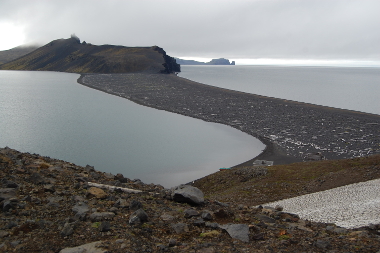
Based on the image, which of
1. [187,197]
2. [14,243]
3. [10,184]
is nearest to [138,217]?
[187,197]

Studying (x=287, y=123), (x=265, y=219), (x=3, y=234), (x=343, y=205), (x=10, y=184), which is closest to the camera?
(x=3, y=234)

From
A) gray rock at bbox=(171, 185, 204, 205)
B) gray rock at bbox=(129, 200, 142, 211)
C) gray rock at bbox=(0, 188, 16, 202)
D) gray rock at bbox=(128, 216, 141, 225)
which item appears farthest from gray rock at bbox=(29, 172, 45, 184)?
gray rock at bbox=(171, 185, 204, 205)

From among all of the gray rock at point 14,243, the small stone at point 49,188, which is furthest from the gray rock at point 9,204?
the gray rock at point 14,243

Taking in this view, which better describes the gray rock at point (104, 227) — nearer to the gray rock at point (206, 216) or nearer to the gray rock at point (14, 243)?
the gray rock at point (14, 243)

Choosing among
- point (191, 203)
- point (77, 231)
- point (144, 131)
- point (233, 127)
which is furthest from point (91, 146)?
point (77, 231)

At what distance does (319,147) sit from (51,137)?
30.7 meters

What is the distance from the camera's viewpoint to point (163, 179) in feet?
88.3

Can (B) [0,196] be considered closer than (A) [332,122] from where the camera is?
Yes

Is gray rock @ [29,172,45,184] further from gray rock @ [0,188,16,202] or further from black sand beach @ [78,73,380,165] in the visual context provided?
black sand beach @ [78,73,380,165]

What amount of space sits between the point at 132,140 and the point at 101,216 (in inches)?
1191

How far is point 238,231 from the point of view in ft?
33.6

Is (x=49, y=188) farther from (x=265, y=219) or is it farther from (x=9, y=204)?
(x=265, y=219)

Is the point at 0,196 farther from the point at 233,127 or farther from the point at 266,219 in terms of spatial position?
the point at 233,127

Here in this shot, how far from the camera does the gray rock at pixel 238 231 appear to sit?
998 cm
